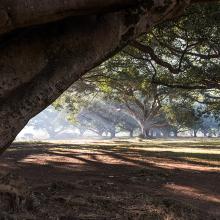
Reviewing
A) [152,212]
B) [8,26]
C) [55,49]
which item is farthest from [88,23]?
[152,212]

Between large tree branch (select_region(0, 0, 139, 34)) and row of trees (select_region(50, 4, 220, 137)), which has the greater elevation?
row of trees (select_region(50, 4, 220, 137))

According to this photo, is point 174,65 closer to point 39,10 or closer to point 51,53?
point 51,53

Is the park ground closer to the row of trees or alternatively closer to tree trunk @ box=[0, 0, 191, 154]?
tree trunk @ box=[0, 0, 191, 154]

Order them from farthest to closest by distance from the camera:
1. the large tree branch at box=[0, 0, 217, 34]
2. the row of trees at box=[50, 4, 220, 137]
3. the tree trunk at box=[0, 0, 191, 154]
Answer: the row of trees at box=[50, 4, 220, 137] → the tree trunk at box=[0, 0, 191, 154] → the large tree branch at box=[0, 0, 217, 34]

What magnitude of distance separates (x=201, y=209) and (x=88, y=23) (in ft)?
13.1

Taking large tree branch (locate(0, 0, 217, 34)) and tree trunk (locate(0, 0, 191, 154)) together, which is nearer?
large tree branch (locate(0, 0, 217, 34))

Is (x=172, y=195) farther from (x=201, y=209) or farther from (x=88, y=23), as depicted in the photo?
(x=88, y=23)

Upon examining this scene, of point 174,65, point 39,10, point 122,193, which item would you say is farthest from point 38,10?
A: point 174,65

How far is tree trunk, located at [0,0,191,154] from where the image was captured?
5.48m

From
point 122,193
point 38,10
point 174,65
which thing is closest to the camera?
point 38,10

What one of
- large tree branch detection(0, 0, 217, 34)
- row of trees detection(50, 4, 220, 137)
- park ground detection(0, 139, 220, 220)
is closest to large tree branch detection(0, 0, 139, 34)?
large tree branch detection(0, 0, 217, 34)

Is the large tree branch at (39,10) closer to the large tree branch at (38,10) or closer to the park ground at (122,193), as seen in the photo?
A: the large tree branch at (38,10)

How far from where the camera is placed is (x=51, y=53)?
19.8ft

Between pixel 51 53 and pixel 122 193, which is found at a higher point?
pixel 51 53
